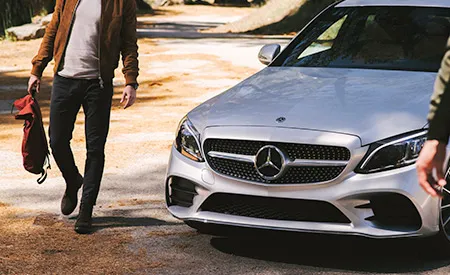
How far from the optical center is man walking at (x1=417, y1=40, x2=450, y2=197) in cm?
259

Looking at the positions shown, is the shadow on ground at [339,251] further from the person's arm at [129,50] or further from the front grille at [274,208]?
the person's arm at [129,50]

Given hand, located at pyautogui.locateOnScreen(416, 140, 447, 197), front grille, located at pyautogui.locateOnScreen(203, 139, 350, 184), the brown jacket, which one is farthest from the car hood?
hand, located at pyautogui.locateOnScreen(416, 140, 447, 197)

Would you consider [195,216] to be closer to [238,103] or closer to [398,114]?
[238,103]

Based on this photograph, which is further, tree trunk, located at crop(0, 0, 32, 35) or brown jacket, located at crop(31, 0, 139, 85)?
tree trunk, located at crop(0, 0, 32, 35)

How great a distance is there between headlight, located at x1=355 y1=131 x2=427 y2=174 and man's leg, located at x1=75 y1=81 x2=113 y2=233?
1828 millimetres

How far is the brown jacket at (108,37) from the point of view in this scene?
21.2 ft

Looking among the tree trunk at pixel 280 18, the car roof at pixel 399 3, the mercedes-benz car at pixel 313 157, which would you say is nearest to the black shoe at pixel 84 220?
the mercedes-benz car at pixel 313 157

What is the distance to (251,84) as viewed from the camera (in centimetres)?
671

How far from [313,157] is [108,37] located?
1.64 metres

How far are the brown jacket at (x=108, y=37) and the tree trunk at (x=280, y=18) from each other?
20.7m

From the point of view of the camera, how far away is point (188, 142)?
616 centimetres

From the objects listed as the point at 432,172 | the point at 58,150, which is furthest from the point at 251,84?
the point at 432,172

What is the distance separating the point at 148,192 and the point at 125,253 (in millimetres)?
1855

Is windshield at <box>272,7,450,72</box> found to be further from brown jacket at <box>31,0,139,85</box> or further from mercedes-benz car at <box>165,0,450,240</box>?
brown jacket at <box>31,0,139,85</box>
